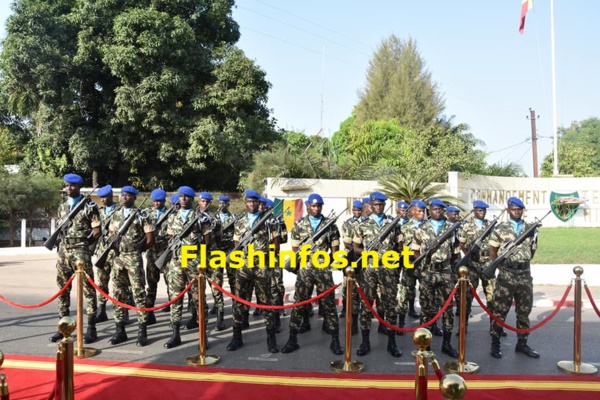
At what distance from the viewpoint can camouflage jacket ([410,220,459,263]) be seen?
19.6ft

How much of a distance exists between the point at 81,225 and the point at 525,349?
561 cm

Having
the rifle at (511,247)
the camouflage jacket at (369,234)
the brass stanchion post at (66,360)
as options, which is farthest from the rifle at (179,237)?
the rifle at (511,247)

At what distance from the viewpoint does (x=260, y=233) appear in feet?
20.4

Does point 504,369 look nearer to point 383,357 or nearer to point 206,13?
point 383,357

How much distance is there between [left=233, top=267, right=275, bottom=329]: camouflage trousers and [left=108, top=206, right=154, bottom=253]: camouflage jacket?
135cm

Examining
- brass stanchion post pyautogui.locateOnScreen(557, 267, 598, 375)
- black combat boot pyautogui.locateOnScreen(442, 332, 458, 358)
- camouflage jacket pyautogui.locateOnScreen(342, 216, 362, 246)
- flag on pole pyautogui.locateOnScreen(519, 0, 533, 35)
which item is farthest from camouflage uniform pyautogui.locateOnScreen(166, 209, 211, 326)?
flag on pole pyautogui.locateOnScreen(519, 0, 533, 35)

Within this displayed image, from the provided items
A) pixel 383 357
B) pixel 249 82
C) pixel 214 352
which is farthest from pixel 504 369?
pixel 249 82

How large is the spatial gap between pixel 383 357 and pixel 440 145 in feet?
50.2

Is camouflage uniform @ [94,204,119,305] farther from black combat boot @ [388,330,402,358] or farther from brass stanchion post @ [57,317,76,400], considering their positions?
black combat boot @ [388,330,402,358]

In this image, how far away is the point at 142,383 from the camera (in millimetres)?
4758

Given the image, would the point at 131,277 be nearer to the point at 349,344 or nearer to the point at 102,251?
the point at 102,251

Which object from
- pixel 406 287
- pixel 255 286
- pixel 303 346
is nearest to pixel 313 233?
pixel 255 286

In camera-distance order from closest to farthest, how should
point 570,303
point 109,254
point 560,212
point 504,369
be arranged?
1. point 504,369
2. point 109,254
3. point 570,303
4. point 560,212

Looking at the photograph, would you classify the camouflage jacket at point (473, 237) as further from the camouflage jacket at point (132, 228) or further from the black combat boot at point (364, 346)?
the camouflage jacket at point (132, 228)
